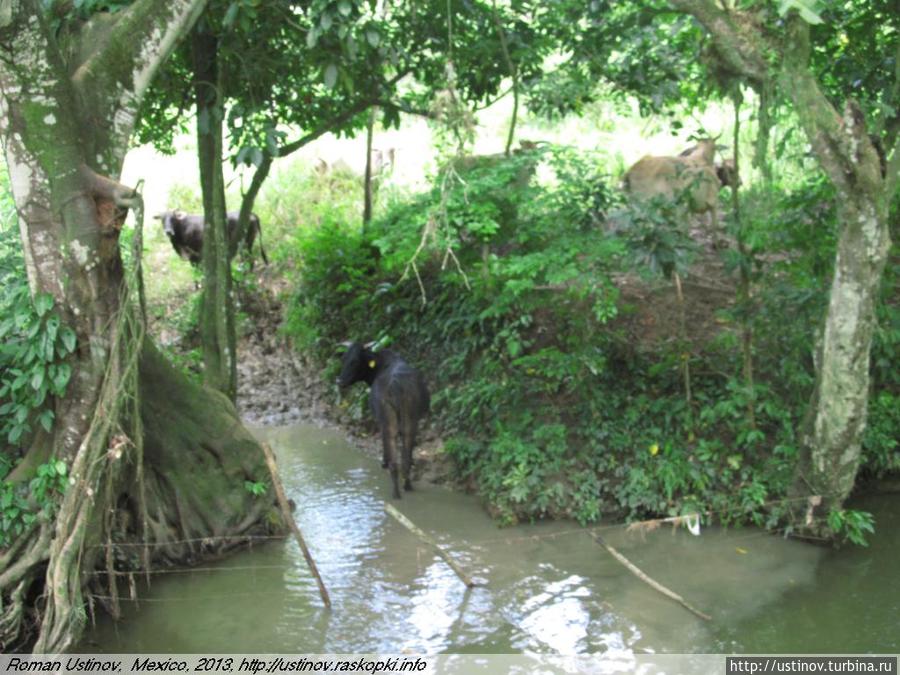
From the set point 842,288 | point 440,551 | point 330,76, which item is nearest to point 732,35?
point 842,288

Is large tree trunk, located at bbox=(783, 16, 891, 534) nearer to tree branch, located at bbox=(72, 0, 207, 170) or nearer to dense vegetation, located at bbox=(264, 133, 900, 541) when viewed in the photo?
dense vegetation, located at bbox=(264, 133, 900, 541)

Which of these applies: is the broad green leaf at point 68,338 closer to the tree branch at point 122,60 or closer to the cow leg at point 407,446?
the tree branch at point 122,60

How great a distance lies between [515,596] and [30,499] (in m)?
3.35

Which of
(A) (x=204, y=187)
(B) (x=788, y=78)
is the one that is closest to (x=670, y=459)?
(B) (x=788, y=78)

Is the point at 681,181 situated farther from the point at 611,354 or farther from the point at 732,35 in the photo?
the point at 732,35

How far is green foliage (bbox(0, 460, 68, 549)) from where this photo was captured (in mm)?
5793

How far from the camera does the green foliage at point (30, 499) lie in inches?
228

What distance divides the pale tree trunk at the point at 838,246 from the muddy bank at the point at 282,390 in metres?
3.94

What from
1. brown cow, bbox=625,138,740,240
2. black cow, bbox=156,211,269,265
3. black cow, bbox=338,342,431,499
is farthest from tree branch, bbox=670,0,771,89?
black cow, bbox=156,211,269,265

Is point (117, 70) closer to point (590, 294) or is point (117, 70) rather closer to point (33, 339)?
point (33, 339)

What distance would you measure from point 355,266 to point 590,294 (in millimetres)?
3772

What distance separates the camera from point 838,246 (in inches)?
261

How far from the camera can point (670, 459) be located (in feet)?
26.3

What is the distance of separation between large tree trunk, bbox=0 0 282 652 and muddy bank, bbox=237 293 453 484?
159 inches
